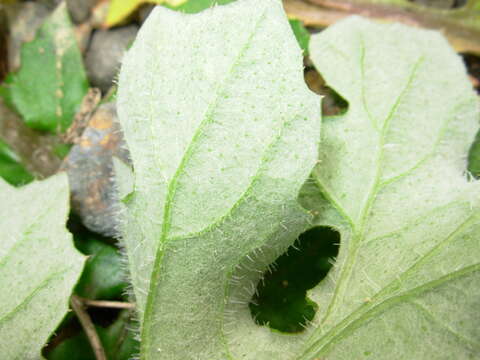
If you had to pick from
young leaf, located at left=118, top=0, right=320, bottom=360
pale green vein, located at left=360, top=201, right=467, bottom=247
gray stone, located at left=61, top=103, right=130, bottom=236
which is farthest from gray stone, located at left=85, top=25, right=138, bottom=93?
pale green vein, located at left=360, top=201, right=467, bottom=247

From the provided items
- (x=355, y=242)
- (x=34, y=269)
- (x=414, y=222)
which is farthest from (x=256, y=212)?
(x=34, y=269)

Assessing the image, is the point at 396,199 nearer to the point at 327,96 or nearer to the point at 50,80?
the point at 327,96

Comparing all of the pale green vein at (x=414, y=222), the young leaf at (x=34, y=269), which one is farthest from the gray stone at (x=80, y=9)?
the pale green vein at (x=414, y=222)

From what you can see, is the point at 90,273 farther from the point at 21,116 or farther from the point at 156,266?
the point at 21,116

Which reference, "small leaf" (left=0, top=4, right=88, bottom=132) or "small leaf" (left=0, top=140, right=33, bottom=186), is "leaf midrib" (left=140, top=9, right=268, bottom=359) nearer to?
"small leaf" (left=0, top=140, right=33, bottom=186)

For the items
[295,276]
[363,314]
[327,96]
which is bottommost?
[295,276]

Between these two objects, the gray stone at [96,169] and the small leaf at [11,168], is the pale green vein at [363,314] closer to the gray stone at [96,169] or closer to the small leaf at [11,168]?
the gray stone at [96,169]

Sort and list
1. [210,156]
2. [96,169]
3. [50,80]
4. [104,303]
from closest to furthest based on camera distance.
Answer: [210,156] → [104,303] → [96,169] → [50,80]

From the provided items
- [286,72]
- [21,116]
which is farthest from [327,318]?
[21,116]
